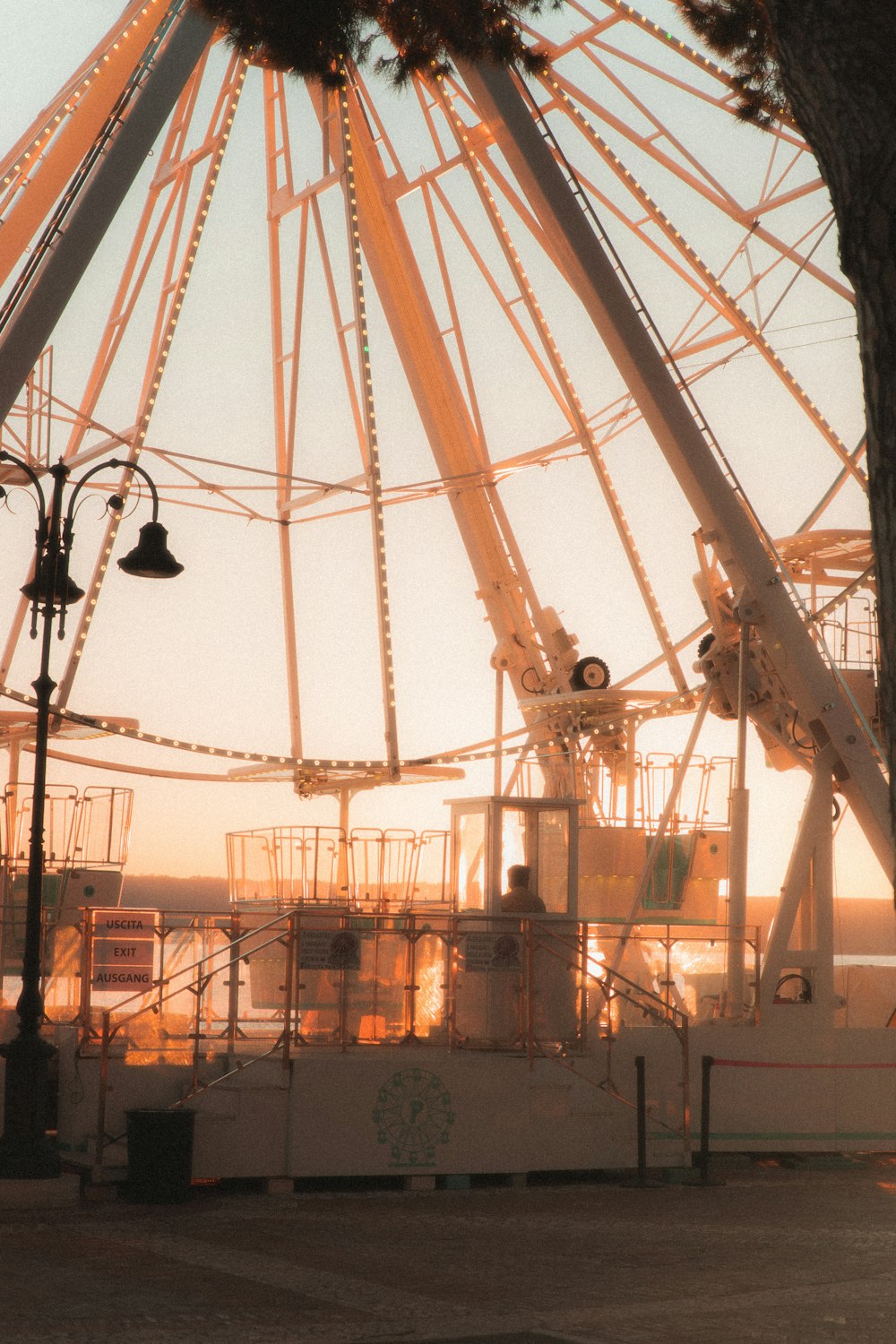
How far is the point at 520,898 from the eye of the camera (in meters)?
16.9

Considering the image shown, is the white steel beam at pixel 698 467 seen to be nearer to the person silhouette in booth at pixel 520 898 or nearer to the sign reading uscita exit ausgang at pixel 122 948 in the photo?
the person silhouette in booth at pixel 520 898

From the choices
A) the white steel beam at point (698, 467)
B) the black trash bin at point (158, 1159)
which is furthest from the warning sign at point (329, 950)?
the white steel beam at point (698, 467)

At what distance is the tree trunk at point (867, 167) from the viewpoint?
5.87m

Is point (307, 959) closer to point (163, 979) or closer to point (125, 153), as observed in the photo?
point (163, 979)

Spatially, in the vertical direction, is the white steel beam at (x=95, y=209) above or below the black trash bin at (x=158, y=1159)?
above

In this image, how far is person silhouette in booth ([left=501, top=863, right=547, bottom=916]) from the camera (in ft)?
55.4

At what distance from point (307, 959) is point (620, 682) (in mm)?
9237

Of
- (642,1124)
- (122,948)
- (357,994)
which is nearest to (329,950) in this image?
(357,994)

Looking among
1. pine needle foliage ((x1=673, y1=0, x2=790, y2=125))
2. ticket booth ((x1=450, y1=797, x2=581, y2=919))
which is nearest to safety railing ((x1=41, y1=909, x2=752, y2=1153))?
ticket booth ((x1=450, y1=797, x2=581, y2=919))

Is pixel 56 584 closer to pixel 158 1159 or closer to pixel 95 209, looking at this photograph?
pixel 95 209

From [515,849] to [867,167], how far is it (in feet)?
39.0

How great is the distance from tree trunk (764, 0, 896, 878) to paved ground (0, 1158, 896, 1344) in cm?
519

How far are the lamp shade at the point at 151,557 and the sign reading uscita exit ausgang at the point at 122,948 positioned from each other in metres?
3.50

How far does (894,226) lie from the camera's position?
592 centimetres
